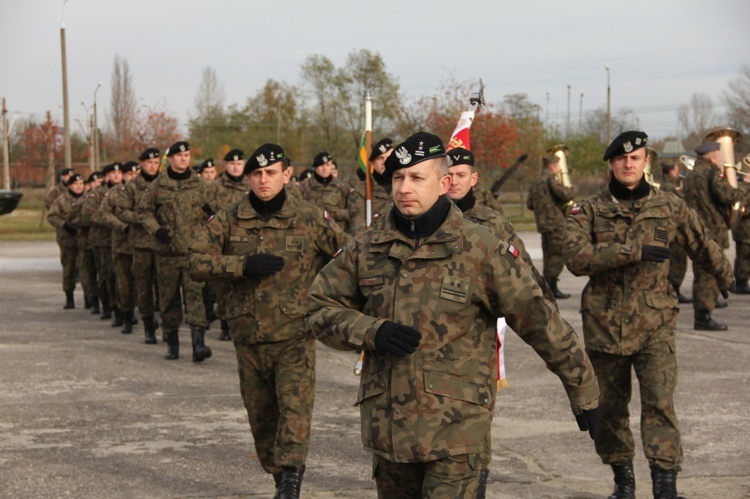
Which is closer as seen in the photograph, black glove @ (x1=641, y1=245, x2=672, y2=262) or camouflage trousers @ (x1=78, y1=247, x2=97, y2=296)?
black glove @ (x1=641, y1=245, x2=672, y2=262)

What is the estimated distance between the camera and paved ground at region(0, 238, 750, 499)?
6.86 metres

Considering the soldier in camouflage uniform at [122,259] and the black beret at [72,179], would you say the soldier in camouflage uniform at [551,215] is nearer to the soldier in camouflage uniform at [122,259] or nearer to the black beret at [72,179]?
the soldier in camouflage uniform at [122,259]

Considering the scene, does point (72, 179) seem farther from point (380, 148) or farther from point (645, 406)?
point (645, 406)

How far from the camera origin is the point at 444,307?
4.25 metres

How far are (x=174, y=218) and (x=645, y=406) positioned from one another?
6.69m

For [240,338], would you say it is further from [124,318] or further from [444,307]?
[124,318]

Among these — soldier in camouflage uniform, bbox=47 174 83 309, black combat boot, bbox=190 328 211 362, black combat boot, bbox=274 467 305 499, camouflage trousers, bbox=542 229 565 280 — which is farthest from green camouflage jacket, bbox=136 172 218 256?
camouflage trousers, bbox=542 229 565 280

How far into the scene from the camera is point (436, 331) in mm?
4250

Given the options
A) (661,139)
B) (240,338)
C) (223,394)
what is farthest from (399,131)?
(661,139)

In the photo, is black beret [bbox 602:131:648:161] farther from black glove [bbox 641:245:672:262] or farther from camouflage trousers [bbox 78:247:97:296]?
camouflage trousers [bbox 78:247:97:296]

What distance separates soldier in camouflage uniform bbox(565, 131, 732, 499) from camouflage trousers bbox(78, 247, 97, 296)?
1169 cm

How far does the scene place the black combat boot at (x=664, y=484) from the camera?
6121 mm

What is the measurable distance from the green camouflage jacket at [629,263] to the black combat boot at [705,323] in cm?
670

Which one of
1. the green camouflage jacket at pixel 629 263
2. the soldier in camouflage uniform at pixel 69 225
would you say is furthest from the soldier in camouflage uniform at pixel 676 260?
the soldier in camouflage uniform at pixel 69 225
